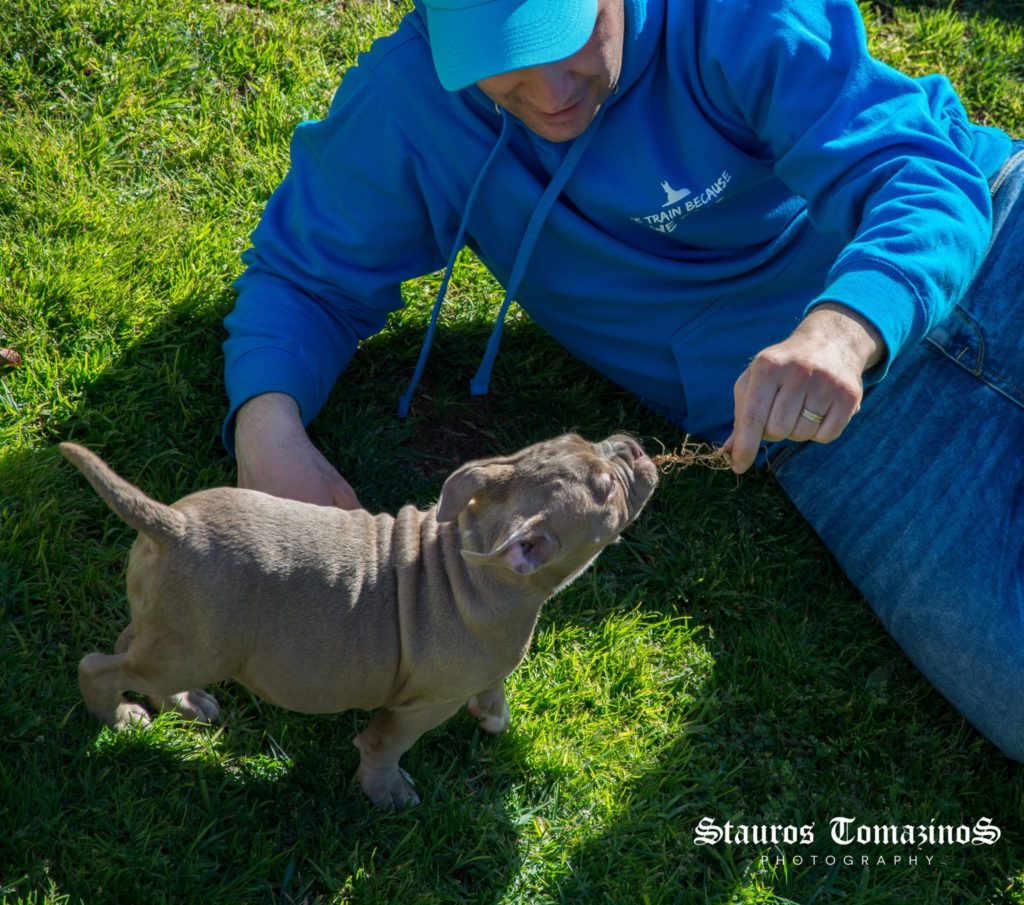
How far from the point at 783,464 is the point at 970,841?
5.32ft

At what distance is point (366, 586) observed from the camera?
3762 mm

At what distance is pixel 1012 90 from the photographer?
7207mm

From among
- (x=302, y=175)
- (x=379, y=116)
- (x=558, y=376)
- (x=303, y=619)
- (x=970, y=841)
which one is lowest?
(x=970, y=841)

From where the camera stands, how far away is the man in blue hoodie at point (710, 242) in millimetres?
4094

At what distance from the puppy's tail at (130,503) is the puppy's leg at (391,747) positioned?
0.98 meters

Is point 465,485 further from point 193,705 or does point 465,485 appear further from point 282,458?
point 193,705

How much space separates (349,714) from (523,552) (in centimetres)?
111

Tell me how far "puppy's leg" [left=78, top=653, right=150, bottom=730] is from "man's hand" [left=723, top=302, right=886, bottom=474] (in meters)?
2.09

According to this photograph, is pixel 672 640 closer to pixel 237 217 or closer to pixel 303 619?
pixel 303 619

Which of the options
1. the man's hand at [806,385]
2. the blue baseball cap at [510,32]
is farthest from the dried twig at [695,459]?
the blue baseball cap at [510,32]

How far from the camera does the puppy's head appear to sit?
12.2 ft

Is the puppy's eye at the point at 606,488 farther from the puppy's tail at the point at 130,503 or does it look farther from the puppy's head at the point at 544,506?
the puppy's tail at the point at 130,503

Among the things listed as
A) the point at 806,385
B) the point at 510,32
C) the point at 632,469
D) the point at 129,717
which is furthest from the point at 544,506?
the point at 129,717

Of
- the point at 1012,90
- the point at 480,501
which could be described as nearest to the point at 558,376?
the point at 480,501
